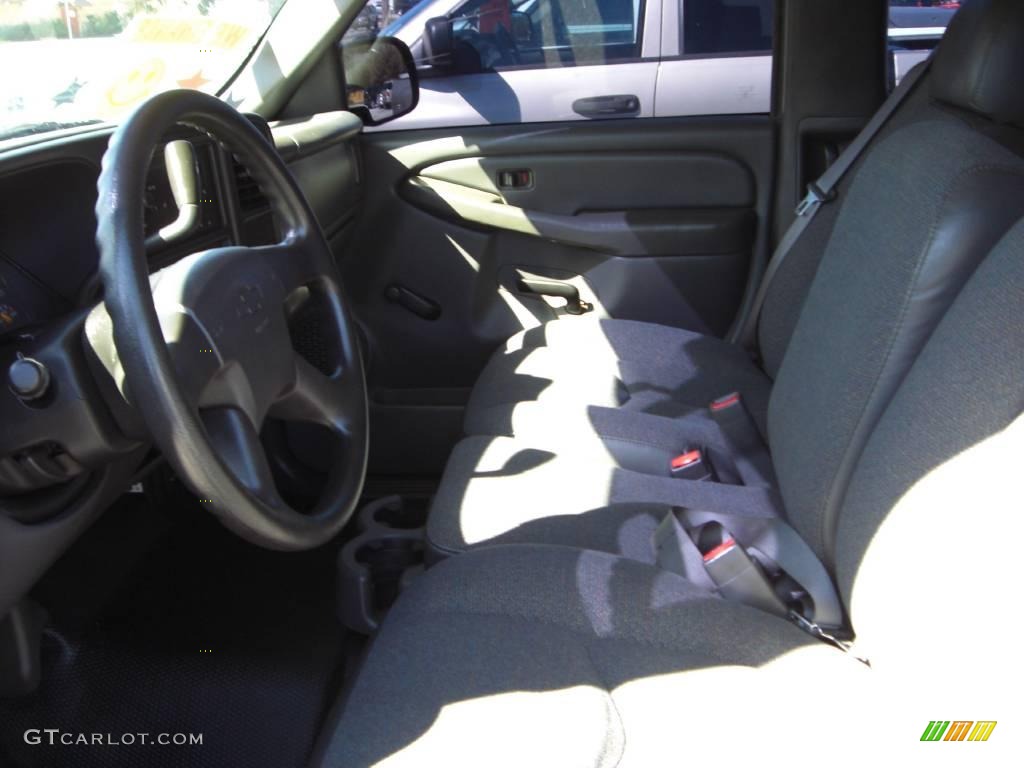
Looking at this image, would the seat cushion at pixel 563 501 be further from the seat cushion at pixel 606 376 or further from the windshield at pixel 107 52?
the windshield at pixel 107 52

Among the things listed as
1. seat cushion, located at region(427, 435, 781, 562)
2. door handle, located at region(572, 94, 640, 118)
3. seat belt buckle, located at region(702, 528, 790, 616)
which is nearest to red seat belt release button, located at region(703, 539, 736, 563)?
seat belt buckle, located at region(702, 528, 790, 616)

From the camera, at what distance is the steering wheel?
0.91 metres

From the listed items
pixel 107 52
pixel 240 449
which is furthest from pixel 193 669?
pixel 107 52

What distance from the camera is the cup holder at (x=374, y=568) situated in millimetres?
1635

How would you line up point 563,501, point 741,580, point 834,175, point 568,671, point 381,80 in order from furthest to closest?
point 381,80 < point 834,175 < point 563,501 < point 741,580 < point 568,671

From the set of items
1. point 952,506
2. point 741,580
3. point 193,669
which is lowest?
point 193,669

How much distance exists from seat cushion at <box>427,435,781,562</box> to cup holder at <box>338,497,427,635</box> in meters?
0.17

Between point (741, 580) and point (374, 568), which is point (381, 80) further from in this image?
point (741, 580)

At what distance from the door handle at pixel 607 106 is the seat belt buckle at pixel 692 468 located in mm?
1104

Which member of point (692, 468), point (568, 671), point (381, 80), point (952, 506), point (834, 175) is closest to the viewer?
point (952, 506)

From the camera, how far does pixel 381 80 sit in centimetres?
234

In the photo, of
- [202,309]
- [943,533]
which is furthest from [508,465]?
[943,533]

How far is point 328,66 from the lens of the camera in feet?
7.13

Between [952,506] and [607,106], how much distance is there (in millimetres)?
1659
